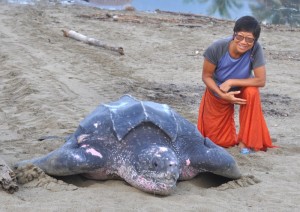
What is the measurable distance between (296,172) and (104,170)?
1.38 meters

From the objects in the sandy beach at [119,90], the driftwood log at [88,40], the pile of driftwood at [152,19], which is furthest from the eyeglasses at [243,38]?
the pile of driftwood at [152,19]

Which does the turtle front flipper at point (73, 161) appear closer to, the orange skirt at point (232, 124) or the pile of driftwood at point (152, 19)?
the orange skirt at point (232, 124)

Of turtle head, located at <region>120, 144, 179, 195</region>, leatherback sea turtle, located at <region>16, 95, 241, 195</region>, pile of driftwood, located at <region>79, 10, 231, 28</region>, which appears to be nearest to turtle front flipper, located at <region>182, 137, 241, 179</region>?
leatherback sea turtle, located at <region>16, 95, 241, 195</region>

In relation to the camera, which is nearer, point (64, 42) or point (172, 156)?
point (172, 156)

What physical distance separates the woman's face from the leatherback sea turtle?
2.93ft

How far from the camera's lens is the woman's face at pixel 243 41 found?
399 centimetres

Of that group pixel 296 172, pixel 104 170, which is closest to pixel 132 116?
pixel 104 170

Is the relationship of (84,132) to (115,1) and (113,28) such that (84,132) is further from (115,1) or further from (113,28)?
(115,1)

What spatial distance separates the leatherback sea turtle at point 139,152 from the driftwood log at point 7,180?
0.75 ft

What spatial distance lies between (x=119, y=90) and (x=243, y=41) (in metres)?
2.67

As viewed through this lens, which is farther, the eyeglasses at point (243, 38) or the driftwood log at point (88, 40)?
the driftwood log at point (88, 40)

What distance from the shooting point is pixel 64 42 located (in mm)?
9688

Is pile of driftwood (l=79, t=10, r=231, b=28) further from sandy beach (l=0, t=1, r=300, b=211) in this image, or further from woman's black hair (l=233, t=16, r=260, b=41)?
woman's black hair (l=233, t=16, r=260, b=41)

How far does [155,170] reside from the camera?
2.97 m
